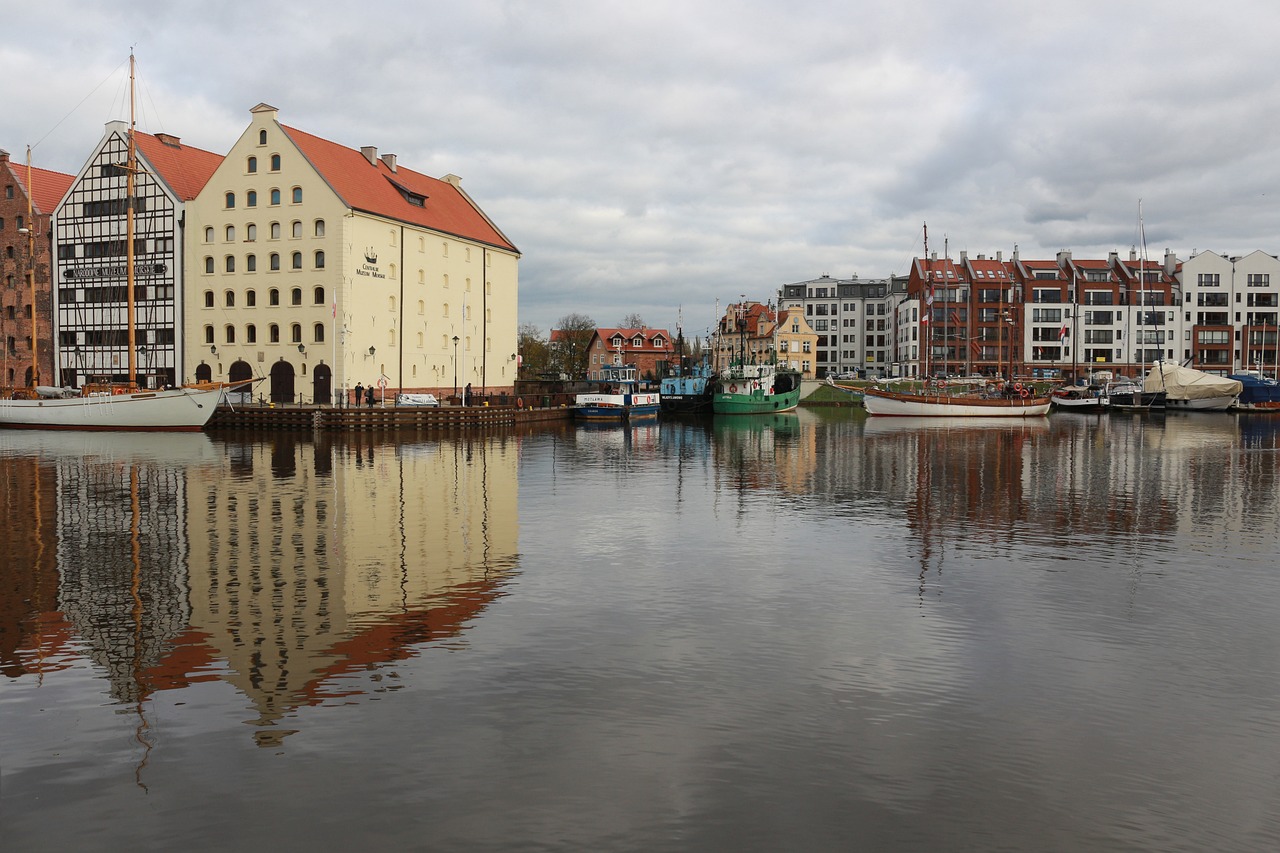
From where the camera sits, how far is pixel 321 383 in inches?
2596

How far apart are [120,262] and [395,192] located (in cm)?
2115

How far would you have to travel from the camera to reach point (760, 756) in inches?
333

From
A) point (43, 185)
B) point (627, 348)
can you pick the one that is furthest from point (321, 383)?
point (627, 348)

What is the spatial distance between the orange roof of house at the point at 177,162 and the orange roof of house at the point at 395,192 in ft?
31.7

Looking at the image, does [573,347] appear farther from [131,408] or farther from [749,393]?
[131,408]

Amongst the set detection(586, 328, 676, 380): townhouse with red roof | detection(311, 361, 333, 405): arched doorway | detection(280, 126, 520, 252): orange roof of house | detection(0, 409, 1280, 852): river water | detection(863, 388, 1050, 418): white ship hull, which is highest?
detection(280, 126, 520, 252): orange roof of house

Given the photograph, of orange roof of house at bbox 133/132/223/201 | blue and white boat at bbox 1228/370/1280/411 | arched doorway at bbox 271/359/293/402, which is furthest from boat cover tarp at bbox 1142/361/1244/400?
orange roof of house at bbox 133/132/223/201

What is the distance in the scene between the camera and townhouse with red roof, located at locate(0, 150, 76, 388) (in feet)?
248

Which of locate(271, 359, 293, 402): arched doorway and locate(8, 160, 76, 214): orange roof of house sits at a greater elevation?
locate(8, 160, 76, 214): orange roof of house

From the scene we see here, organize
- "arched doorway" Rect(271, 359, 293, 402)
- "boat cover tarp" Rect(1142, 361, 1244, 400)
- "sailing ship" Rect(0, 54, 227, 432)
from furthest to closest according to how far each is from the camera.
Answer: "boat cover tarp" Rect(1142, 361, 1244, 400) → "arched doorway" Rect(271, 359, 293, 402) → "sailing ship" Rect(0, 54, 227, 432)

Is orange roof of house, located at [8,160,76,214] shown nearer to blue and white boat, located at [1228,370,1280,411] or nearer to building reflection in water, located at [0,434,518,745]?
building reflection in water, located at [0,434,518,745]

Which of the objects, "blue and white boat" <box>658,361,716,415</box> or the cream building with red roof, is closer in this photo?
the cream building with red roof

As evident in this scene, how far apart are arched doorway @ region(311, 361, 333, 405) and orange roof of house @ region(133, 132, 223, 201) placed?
702 inches

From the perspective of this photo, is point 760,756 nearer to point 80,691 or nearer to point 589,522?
point 80,691
